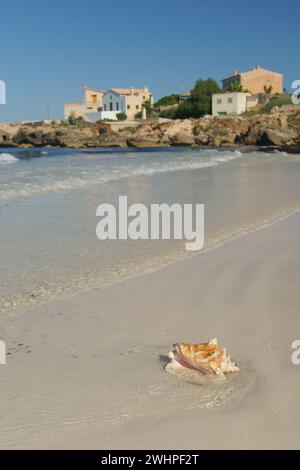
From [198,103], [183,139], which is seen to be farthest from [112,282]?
[198,103]

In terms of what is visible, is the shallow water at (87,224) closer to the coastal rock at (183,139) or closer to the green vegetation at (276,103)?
the coastal rock at (183,139)

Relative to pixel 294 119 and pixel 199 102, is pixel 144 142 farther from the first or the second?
pixel 199 102

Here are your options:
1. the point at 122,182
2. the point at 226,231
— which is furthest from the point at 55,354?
the point at 122,182

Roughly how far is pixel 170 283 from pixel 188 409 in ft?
8.49

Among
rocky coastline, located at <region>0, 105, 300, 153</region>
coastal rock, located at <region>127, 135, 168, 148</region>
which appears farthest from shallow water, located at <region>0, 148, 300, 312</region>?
coastal rock, located at <region>127, 135, 168, 148</region>

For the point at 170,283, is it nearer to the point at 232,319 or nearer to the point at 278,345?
the point at 232,319

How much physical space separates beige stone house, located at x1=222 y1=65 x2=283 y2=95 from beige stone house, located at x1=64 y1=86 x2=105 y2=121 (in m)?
28.9

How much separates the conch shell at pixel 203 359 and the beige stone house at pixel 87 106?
109831mm

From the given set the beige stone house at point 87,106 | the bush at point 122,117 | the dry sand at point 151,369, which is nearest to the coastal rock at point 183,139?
the bush at point 122,117

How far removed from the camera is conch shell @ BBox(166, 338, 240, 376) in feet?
10.5

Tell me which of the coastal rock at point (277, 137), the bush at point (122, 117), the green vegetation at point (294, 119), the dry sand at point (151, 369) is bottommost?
the dry sand at point (151, 369)

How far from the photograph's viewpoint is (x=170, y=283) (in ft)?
17.7

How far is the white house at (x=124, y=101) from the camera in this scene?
105188mm
